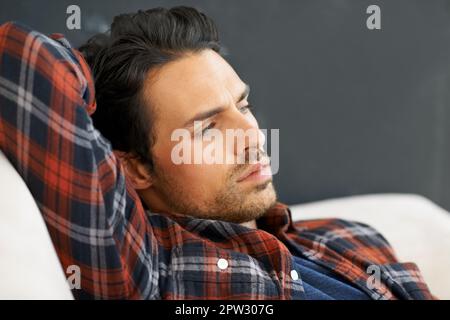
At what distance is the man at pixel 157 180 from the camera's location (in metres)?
0.90

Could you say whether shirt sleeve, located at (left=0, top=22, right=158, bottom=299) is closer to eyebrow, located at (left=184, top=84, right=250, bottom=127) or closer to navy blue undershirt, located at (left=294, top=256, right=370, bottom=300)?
eyebrow, located at (left=184, top=84, right=250, bottom=127)

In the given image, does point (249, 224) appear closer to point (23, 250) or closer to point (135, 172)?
point (135, 172)

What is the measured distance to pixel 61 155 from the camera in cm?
90

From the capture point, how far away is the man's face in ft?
3.77

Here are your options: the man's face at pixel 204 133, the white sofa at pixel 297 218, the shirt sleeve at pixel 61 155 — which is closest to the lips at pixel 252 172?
the man's face at pixel 204 133

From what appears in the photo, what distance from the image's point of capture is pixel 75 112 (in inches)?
35.7

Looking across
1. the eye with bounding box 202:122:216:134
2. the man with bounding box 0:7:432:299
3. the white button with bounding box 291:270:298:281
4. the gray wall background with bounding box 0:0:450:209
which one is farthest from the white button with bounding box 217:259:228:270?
the gray wall background with bounding box 0:0:450:209

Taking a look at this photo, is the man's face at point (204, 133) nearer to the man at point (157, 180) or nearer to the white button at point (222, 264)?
the man at point (157, 180)

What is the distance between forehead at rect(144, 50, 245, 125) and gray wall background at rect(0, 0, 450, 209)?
0.27 m

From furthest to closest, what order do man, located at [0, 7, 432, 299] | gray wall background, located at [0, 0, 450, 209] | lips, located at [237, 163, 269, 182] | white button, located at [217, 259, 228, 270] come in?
gray wall background, located at [0, 0, 450, 209] → lips, located at [237, 163, 269, 182] → white button, located at [217, 259, 228, 270] → man, located at [0, 7, 432, 299]

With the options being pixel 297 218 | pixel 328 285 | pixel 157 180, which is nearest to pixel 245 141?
pixel 157 180
